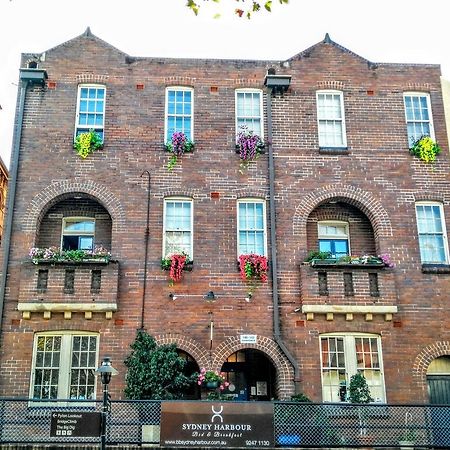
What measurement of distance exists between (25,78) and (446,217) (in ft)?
46.3

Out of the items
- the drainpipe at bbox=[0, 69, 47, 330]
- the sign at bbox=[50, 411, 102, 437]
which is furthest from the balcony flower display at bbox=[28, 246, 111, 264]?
the sign at bbox=[50, 411, 102, 437]

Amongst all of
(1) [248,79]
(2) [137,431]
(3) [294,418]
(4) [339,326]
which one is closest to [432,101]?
(1) [248,79]

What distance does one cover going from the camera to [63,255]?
747 inches

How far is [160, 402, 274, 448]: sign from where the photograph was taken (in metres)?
14.3

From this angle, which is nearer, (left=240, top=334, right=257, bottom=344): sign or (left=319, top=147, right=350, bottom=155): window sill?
(left=240, top=334, right=257, bottom=344): sign

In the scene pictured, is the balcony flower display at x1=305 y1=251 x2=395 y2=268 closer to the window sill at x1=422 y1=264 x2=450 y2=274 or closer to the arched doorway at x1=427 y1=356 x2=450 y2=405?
the window sill at x1=422 y1=264 x2=450 y2=274

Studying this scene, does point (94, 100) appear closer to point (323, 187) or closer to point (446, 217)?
point (323, 187)

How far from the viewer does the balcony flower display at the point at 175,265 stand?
1934 centimetres

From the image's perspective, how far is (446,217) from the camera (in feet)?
68.0

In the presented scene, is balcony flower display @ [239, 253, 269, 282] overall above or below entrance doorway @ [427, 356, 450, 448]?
above

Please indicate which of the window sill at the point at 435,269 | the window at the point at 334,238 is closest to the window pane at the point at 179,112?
the window at the point at 334,238

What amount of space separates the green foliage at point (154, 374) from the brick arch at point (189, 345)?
594 mm

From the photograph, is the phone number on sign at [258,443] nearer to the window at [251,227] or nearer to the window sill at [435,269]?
the window at [251,227]

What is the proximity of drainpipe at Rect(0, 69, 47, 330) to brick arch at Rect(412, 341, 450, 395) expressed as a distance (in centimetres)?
1210
